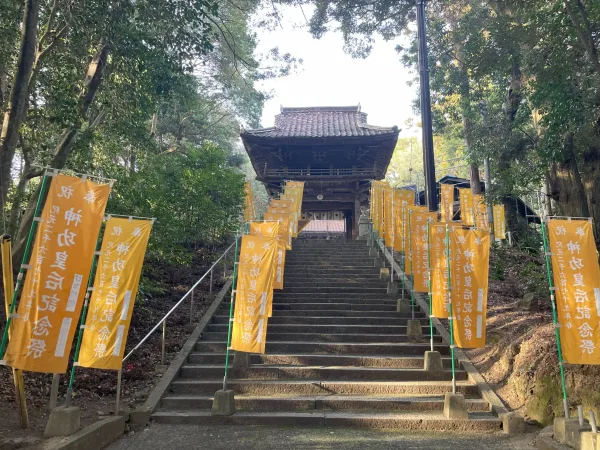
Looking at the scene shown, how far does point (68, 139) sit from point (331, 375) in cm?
608

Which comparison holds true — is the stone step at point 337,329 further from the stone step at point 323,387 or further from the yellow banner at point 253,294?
the yellow banner at point 253,294

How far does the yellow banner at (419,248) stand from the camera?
8836 millimetres

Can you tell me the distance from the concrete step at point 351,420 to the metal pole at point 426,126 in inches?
179

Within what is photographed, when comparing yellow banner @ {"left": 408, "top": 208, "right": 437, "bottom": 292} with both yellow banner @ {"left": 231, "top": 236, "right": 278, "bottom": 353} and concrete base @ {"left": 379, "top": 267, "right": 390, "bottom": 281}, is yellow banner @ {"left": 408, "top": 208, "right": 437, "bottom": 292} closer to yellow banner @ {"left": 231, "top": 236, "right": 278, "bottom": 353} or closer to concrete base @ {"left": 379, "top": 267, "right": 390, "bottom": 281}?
concrete base @ {"left": 379, "top": 267, "right": 390, "bottom": 281}

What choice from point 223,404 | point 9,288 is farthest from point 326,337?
point 9,288

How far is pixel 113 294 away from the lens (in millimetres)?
5258

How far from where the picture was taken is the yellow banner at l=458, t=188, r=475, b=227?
15.7 m

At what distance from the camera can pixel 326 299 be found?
10.2m

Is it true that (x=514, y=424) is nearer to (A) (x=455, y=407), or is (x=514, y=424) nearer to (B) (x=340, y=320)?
(A) (x=455, y=407)

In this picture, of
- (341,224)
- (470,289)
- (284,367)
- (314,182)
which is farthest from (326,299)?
(341,224)

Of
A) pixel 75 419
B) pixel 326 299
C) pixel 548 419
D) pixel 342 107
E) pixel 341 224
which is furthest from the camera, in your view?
pixel 341 224

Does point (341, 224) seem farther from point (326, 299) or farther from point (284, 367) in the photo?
point (284, 367)

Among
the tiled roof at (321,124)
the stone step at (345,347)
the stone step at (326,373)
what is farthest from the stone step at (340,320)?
the tiled roof at (321,124)

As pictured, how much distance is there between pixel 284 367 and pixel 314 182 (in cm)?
1196
